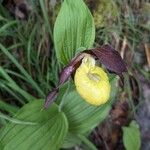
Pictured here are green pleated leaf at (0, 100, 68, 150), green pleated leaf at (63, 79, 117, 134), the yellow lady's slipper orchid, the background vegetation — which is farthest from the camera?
the background vegetation

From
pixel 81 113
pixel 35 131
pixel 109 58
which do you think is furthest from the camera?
pixel 81 113

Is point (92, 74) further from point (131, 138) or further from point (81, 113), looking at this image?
point (131, 138)

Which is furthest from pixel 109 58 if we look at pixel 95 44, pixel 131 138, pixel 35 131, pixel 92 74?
pixel 131 138

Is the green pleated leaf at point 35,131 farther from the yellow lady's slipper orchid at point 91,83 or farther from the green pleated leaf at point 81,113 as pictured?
the yellow lady's slipper orchid at point 91,83

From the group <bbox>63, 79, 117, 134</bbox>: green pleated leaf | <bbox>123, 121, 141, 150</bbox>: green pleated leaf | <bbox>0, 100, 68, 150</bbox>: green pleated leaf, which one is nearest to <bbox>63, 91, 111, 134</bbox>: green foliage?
<bbox>63, 79, 117, 134</bbox>: green pleated leaf

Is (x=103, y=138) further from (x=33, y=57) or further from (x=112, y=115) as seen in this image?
(x=33, y=57)

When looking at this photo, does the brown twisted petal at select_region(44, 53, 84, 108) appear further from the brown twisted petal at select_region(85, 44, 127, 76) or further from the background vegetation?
the background vegetation

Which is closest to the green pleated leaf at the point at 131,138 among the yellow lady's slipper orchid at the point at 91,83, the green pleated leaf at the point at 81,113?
the green pleated leaf at the point at 81,113

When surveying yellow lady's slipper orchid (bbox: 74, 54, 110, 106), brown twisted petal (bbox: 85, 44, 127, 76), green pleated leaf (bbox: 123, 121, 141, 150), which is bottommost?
green pleated leaf (bbox: 123, 121, 141, 150)
